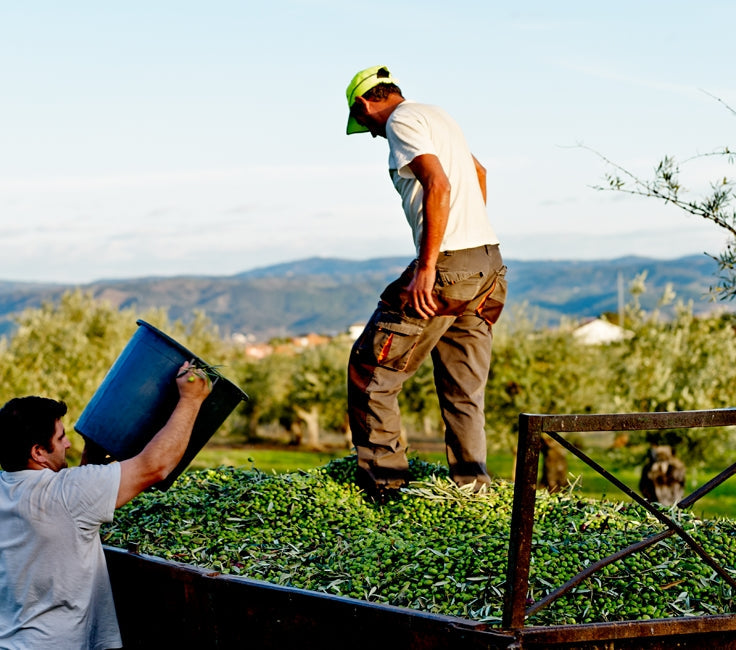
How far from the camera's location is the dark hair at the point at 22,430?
13.3ft

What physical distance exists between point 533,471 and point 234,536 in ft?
7.44

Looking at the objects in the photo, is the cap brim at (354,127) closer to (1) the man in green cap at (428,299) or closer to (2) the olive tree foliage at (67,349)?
(1) the man in green cap at (428,299)

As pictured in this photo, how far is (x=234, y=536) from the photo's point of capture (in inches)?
189

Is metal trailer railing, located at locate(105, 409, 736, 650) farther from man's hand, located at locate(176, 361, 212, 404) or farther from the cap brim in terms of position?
the cap brim

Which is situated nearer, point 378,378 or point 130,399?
point 130,399

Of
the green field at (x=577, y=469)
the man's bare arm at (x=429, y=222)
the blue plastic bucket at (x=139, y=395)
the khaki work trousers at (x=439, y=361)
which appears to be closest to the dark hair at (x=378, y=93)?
the man's bare arm at (x=429, y=222)

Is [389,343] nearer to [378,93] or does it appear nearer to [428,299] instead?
[428,299]

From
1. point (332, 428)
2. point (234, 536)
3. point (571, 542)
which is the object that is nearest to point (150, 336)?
point (234, 536)

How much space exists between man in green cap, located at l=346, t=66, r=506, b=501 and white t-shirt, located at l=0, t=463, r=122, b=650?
1.91 metres

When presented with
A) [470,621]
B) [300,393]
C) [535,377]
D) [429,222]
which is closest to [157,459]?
[470,621]

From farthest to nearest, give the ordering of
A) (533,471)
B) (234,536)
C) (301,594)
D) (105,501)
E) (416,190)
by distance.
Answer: (416,190)
(234,536)
(105,501)
(301,594)
(533,471)

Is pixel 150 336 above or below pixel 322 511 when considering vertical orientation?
above

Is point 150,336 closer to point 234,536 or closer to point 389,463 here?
point 234,536

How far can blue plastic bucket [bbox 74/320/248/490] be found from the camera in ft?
16.1
